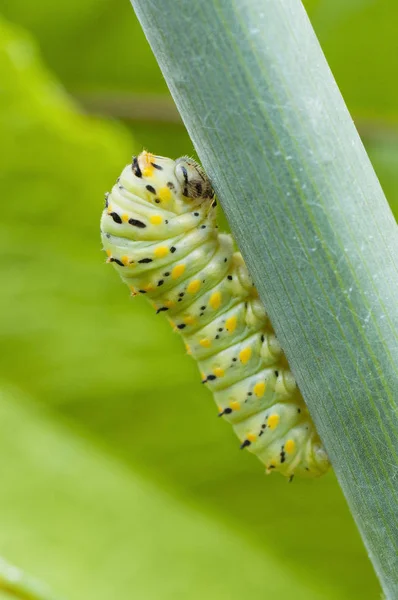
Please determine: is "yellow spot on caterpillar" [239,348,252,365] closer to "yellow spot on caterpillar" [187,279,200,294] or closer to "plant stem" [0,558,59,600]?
"yellow spot on caterpillar" [187,279,200,294]

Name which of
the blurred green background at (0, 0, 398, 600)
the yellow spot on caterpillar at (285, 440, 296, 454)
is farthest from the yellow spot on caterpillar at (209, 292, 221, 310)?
the blurred green background at (0, 0, 398, 600)

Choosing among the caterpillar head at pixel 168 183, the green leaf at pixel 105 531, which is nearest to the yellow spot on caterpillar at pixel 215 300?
the caterpillar head at pixel 168 183

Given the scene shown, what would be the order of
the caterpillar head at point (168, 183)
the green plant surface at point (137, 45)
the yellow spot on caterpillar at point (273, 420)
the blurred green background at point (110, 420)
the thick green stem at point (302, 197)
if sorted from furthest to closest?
the green plant surface at point (137, 45), the blurred green background at point (110, 420), the yellow spot on caterpillar at point (273, 420), the caterpillar head at point (168, 183), the thick green stem at point (302, 197)

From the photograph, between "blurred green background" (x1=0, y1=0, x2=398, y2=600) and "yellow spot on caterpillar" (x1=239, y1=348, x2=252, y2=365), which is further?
"blurred green background" (x1=0, y1=0, x2=398, y2=600)

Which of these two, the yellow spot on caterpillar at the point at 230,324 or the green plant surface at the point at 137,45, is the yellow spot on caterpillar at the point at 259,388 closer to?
the yellow spot on caterpillar at the point at 230,324

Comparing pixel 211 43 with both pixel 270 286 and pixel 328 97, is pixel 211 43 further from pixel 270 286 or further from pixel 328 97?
pixel 270 286

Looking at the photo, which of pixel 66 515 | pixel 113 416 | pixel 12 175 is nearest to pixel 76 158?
pixel 12 175
